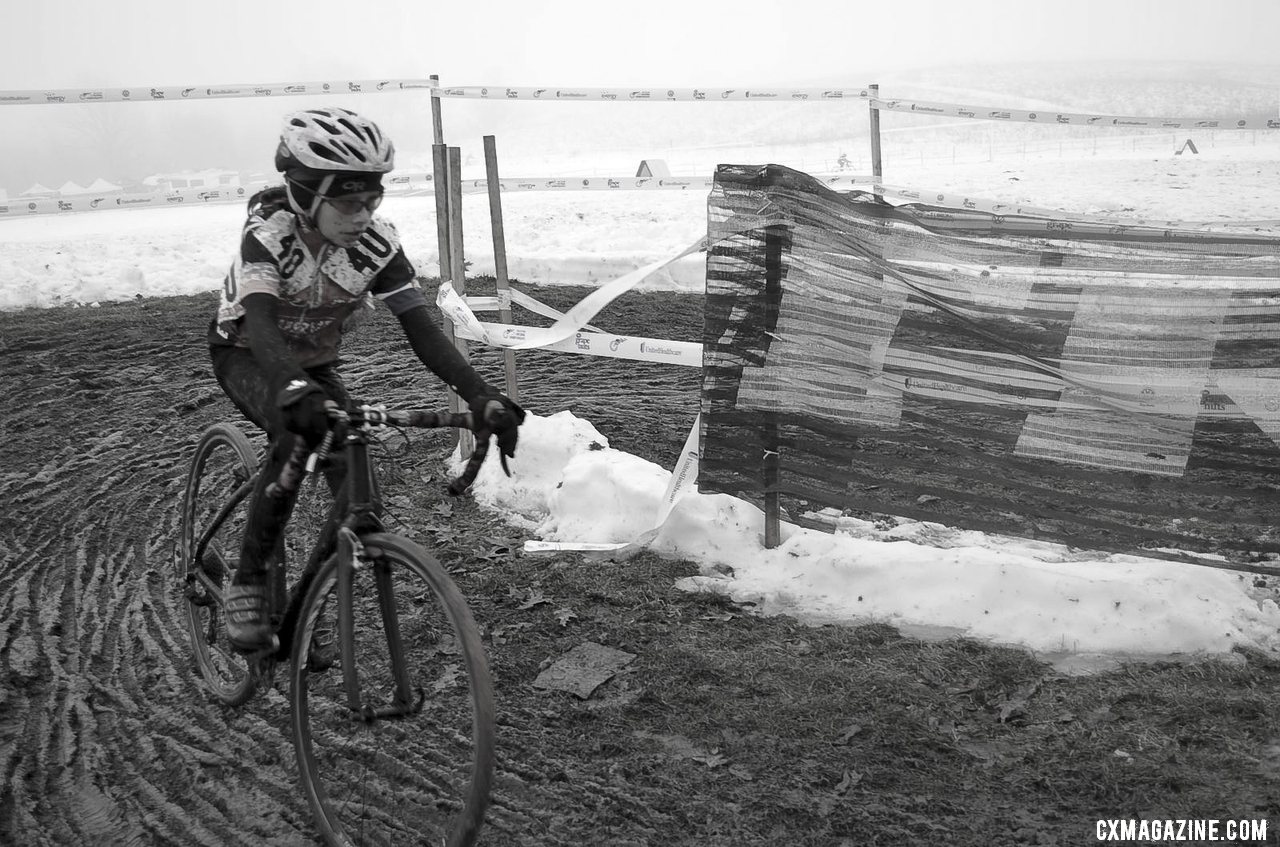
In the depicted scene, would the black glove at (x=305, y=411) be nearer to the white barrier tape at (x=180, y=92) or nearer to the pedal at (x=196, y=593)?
the pedal at (x=196, y=593)

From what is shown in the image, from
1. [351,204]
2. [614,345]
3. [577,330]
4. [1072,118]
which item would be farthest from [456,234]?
[1072,118]

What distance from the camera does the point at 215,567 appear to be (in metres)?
4.24

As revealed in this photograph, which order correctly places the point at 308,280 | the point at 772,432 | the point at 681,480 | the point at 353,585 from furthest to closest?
the point at 681,480 → the point at 772,432 → the point at 308,280 → the point at 353,585

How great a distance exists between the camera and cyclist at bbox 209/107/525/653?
3.09 meters

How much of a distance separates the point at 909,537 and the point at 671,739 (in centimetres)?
211

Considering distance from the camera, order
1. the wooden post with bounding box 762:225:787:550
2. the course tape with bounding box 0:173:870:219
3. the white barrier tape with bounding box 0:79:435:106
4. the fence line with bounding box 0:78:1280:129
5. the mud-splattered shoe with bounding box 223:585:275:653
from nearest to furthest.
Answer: the mud-splattered shoe with bounding box 223:585:275:653
the wooden post with bounding box 762:225:787:550
the fence line with bounding box 0:78:1280:129
the white barrier tape with bounding box 0:79:435:106
the course tape with bounding box 0:173:870:219

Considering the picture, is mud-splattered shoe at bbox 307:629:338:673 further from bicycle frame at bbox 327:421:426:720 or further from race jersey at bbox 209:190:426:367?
race jersey at bbox 209:190:426:367

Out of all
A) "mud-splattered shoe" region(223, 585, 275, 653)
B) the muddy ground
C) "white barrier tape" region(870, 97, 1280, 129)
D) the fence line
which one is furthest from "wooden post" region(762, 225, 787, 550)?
"white barrier tape" region(870, 97, 1280, 129)

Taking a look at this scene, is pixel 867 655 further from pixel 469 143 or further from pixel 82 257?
pixel 469 143

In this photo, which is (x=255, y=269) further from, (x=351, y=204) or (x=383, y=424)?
(x=383, y=424)

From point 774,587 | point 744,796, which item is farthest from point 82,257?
point 744,796

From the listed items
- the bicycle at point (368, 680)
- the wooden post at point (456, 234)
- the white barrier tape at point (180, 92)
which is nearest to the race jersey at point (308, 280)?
the bicycle at point (368, 680)

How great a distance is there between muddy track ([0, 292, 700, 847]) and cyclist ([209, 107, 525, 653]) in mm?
626

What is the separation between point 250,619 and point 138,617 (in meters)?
1.77
